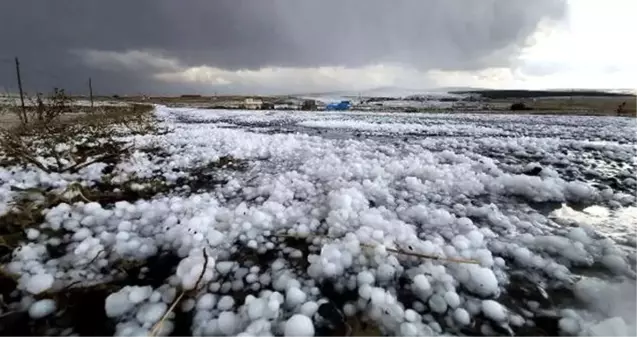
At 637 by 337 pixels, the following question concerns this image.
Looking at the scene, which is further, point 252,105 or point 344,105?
point 252,105

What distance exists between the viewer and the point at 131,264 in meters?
2.58

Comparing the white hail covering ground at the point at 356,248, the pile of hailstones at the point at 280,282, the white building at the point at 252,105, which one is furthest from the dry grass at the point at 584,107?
the pile of hailstones at the point at 280,282

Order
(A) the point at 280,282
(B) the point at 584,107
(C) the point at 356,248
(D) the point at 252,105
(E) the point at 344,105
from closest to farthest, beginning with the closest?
(A) the point at 280,282, (C) the point at 356,248, (B) the point at 584,107, (E) the point at 344,105, (D) the point at 252,105

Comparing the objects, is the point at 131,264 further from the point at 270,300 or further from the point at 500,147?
the point at 500,147

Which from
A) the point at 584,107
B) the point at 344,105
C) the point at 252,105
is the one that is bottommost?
the point at 584,107

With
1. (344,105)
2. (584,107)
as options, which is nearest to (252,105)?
(344,105)

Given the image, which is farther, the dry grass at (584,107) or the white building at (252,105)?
the white building at (252,105)

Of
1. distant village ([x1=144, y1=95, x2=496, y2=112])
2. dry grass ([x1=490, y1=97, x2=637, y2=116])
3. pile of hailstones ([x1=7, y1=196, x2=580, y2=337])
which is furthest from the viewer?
distant village ([x1=144, y1=95, x2=496, y2=112])

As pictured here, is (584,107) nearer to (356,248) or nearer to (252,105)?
(252,105)

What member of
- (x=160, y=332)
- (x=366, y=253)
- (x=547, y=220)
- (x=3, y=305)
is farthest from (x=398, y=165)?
(x=3, y=305)

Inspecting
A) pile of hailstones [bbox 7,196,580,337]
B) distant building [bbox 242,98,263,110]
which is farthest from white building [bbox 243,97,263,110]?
pile of hailstones [bbox 7,196,580,337]

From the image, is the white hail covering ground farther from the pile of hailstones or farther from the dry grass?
the dry grass

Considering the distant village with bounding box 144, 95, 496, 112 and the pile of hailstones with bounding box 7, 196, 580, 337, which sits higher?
the distant village with bounding box 144, 95, 496, 112

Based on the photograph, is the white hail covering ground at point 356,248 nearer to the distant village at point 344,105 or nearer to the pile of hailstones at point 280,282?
the pile of hailstones at point 280,282
